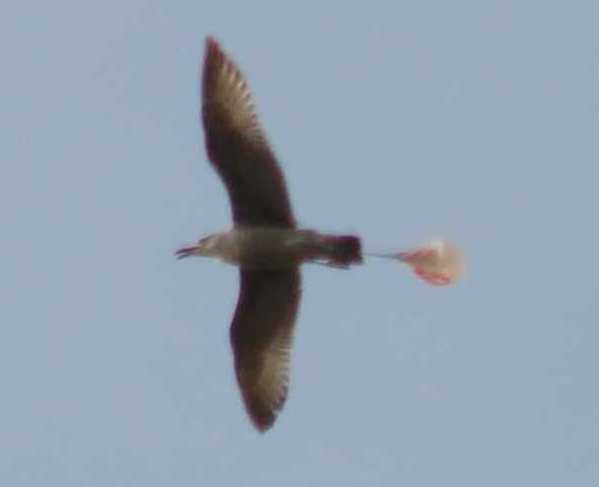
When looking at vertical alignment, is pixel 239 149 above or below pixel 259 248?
above

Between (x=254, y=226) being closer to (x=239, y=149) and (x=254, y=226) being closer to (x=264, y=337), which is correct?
(x=239, y=149)

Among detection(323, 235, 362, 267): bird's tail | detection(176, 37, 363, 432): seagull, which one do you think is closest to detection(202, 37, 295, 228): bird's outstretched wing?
detection(176, 37, 363, 432): seagull

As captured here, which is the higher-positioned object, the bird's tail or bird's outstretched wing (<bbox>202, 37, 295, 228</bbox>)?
bird's outstretched wing (<bbox>202, 37, 295, 228</bbox>)

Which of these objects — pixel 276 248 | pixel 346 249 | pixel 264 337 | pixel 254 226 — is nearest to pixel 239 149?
pixel 254 226

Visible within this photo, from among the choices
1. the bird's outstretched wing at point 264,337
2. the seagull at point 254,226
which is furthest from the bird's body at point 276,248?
the bird's outstretched wing at point 264,337

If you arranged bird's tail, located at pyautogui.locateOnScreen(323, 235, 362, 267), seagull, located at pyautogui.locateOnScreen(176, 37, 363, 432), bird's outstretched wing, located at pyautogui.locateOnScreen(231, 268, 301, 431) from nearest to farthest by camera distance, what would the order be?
bird's tail, located at pyautogui.locateOnScreen(323, 235, 362, 267)
seagull, located at pyautogui.locateOnScreen(176, 37, 363, 432)
bird's outstretched wing, located at pyautogui.locateOnScreen(231, 268, 301, 431)

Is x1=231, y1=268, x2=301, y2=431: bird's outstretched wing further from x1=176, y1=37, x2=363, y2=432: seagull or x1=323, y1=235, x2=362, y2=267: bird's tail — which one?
x1=323, y1=235, x2=362, y2=267: bird's tail

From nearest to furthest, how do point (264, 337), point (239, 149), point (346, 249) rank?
point (346, 249) < point (239, 149) < point (264, 337)
